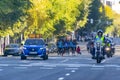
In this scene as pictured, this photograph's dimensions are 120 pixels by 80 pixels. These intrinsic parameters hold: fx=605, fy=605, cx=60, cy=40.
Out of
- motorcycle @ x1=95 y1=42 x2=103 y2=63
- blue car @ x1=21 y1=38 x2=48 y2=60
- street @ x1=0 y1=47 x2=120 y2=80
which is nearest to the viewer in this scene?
street @ x1=0 y1=47 x2=120 y2=80

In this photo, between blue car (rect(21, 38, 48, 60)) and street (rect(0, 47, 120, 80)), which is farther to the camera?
blue car (rect(21, 38, 48, 60))

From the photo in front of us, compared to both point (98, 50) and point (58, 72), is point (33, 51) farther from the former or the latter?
point (58, 72)

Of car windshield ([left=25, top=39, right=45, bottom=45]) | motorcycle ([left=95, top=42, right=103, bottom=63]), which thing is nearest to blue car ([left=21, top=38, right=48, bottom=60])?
car windshield ([left=25, top=39, right=45, bottom=45])

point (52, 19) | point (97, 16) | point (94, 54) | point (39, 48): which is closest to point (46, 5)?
point (52, 19)

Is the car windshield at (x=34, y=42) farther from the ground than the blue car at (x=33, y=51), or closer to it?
farther from the ground

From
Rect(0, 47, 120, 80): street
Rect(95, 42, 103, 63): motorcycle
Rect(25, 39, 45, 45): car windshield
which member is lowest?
Rect(0, 47, 120, 80): street

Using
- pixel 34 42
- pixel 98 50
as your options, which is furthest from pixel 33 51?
pixel 98 50

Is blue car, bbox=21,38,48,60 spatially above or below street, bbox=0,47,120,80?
above

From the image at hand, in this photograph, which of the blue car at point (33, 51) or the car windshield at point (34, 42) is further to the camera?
the car windshield at point (34, 42)

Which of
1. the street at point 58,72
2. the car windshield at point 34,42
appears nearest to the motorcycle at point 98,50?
the street at point 58,72

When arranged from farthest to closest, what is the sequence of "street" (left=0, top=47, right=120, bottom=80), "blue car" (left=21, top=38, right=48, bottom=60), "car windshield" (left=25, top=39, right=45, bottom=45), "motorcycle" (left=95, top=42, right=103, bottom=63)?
"car windshield" (left=25, top=39, right=45, bottom=45) < "blue car" (left=21, top=38, right=48, bottom=60) < "motorcycle" (left=95, top=42, right=103, bottom=63) < "street" (left=0, top=47, right=120, bottom=80)

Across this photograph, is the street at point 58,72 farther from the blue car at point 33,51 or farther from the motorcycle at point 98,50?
the blue car at point 33,51

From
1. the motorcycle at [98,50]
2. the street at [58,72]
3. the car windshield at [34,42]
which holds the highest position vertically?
the car windshield at [34,42]

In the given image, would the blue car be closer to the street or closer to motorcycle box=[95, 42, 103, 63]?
motorcycle box=[95, 42, 103, 63]
